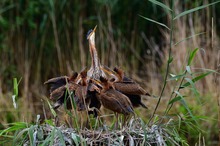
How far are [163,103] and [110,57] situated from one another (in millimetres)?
1242

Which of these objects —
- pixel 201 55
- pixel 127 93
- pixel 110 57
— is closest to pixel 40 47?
pixel 110 57

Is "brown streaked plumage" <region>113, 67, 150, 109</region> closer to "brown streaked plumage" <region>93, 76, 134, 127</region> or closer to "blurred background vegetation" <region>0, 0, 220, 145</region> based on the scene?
"brown streaked plumage" <region>93, 76, 134, 127</region>

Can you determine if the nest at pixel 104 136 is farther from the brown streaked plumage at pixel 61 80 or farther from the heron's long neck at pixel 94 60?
the heron's long neck at pixel 94 60

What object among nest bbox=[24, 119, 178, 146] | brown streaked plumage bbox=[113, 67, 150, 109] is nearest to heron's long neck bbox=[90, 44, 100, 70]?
brown streaked plumage bbox=[113, 67, 150, 109]

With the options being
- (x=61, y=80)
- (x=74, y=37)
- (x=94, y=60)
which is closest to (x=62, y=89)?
(x=61, y=80)

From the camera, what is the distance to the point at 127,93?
2.63 metres

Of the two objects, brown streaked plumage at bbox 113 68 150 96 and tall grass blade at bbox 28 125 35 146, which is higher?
brown streaked plumage at bbox 113 68 150 96

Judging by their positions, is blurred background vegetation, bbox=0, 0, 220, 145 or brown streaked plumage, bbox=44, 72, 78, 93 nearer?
brown streaked plumage, bbox=44, 72, 78, 93

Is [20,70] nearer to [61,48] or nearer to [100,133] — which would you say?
[61,48]

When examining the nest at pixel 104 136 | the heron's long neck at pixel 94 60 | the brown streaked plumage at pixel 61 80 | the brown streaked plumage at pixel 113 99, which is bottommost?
the nest at pixel 104 136

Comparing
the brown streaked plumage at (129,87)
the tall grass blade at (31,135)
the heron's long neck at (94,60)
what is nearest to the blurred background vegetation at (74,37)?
the heron's long neck at (94,60)

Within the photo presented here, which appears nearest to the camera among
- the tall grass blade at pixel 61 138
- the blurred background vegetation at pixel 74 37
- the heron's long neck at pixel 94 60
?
the tall grass blade at pixel 61 138

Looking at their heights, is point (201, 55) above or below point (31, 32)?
below

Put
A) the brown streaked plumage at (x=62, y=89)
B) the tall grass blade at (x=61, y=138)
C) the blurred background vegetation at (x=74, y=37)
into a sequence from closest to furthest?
1. the tall grass blade at (x=61, y=138)
2. the brown streaked plumage at (x=62, y=89)
3. the blurred background vegetation at (x=74, y=37)
